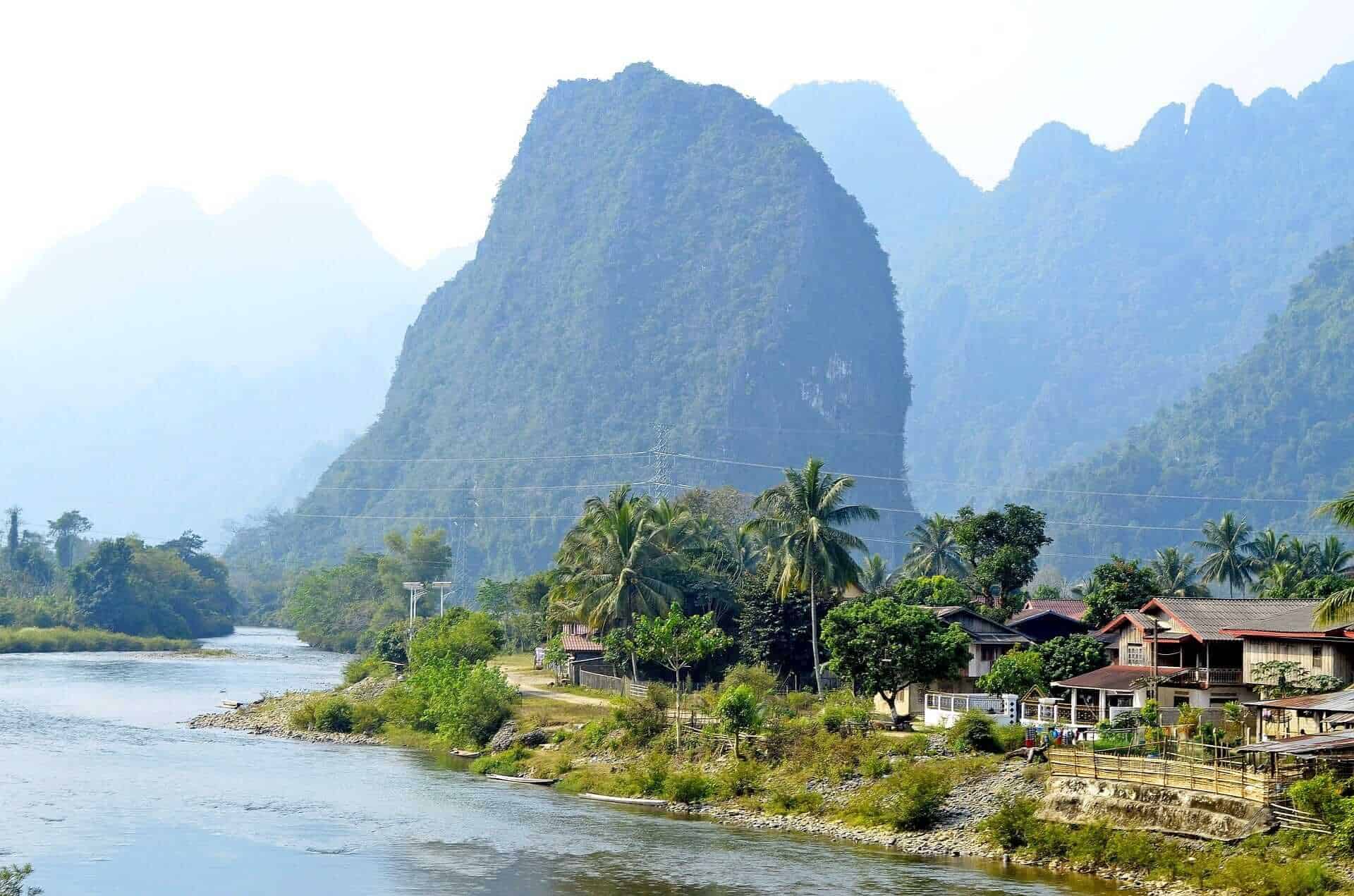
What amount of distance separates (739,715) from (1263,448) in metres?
159

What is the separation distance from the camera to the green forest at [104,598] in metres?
121

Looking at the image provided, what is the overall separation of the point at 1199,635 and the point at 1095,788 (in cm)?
1012

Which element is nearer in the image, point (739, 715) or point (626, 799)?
point (626, 799)

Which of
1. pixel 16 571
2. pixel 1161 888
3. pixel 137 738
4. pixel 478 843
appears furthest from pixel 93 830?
pixel 16 571

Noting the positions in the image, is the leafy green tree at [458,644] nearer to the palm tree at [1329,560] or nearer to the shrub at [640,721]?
the shrub at [640,721]

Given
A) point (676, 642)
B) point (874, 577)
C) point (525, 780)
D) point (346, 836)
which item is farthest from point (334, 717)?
point (874, 577)

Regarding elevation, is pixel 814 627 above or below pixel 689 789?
above

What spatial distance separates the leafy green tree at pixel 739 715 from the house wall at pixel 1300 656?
14935 millimetres

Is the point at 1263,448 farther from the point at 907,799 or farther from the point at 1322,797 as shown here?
the point at 1322,797

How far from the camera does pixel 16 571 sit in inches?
5290

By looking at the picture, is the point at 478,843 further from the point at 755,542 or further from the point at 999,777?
the point at 755,542

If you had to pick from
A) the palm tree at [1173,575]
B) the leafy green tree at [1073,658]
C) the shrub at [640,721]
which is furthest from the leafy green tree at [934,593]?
the palm tree at [1173,575]

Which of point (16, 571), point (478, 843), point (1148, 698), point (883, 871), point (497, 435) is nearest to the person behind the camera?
point (883, 871)

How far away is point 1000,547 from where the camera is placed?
243 feet
